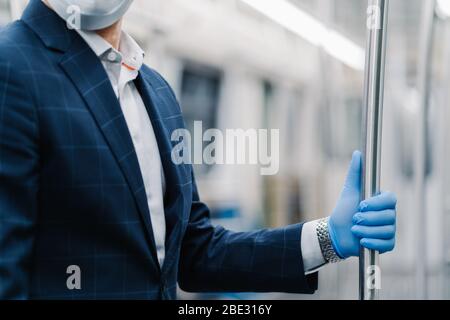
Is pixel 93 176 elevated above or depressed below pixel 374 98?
below

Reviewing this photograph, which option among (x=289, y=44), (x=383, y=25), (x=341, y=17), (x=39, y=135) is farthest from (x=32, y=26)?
(x=341, y=17)

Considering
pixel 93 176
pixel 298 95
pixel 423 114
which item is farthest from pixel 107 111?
pixel 298 95

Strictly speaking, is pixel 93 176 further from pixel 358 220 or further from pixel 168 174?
pixel 358 220

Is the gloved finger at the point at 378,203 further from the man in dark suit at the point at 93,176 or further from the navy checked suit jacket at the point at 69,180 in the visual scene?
the navy checked suit jacket at the point at 69,180

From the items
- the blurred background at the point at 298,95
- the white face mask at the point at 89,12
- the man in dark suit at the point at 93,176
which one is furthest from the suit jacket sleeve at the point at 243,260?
the blurred background at the point at 298,95

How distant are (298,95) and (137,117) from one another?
6.17 meters

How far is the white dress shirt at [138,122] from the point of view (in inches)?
49.6

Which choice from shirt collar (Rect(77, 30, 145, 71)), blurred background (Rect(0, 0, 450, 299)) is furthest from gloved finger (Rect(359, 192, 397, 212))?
blurred background (Rect(0, 0, 450, 299))

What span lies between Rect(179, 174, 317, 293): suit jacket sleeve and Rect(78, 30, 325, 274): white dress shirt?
0.20 metres

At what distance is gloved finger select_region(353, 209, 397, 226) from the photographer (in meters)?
1.32

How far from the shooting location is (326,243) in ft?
4.75

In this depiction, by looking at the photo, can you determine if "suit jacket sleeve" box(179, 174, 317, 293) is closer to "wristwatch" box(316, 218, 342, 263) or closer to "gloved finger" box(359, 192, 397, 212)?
"wristwatch" box(316, 218, 342, 263)

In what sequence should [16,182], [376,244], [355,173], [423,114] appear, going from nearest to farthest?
[16,182] → [376,244] → [355,173] → [423,114]

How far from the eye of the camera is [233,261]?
4.86 ft
